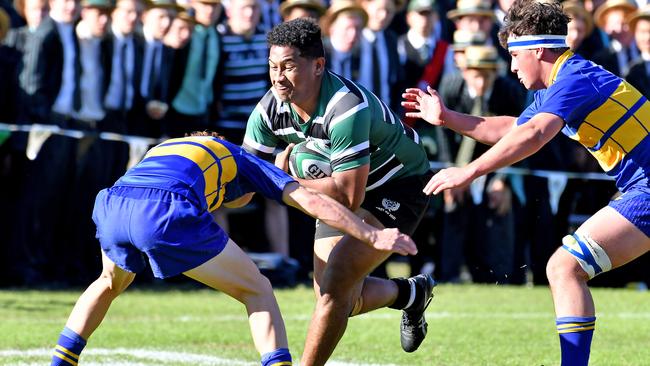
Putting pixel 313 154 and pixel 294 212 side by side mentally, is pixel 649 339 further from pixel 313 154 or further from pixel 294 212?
pixel 294 212

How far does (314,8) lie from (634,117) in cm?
736

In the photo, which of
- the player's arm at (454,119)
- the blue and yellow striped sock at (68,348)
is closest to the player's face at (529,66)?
the player's arm at (454,119)

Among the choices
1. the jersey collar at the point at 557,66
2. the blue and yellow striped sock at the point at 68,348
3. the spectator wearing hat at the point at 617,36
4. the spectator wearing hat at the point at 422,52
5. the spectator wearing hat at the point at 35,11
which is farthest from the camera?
the spectator wearing hat at the point at 617,36

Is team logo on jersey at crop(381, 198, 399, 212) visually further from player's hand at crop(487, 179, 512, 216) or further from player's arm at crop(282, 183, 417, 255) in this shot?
player's hand at crop(487, 179, 512, 216)

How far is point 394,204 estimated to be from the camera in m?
7.54

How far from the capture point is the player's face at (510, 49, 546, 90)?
6.84 metres

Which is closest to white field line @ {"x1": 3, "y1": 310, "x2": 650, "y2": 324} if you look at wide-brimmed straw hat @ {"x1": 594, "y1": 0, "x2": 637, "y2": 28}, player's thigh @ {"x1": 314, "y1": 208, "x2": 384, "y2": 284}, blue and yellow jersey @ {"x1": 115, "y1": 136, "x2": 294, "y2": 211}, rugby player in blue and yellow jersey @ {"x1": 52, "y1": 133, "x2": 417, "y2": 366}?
player's thigh @ {"x1": 314, "y1": 208, "x2": 384, "y2": 284}

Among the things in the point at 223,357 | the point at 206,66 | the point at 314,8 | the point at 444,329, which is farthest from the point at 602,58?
the point at 223,357

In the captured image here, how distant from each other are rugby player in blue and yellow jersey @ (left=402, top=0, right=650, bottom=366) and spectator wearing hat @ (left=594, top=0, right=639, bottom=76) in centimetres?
736

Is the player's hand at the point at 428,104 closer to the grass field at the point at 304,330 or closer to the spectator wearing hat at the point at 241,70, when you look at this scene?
the grass field at the point at 304,330

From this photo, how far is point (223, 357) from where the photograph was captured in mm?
8445

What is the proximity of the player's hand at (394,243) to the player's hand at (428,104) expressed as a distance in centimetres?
131

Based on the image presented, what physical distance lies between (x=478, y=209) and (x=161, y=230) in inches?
320

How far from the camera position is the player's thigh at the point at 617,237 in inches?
261
